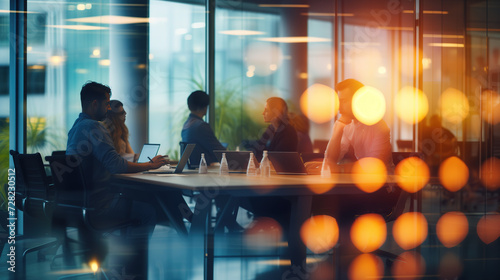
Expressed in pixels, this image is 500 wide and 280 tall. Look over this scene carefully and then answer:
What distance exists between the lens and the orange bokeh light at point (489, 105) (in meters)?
7.50

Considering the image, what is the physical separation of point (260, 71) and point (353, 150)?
12.4ft

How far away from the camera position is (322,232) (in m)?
4.64

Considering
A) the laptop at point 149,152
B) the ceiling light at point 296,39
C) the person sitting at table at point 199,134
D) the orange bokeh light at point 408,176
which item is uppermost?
the ceiling light at point 296,39

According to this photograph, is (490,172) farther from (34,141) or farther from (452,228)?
(34,141)

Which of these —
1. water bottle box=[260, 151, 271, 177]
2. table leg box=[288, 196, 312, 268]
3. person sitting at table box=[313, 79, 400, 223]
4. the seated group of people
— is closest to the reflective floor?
table leg box=[288, 196, 312, 268]

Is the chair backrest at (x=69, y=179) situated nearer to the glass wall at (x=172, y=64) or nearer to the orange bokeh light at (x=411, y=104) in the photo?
the glass wall at (x=172, y=64)

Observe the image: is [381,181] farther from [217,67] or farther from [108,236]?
[217,67]

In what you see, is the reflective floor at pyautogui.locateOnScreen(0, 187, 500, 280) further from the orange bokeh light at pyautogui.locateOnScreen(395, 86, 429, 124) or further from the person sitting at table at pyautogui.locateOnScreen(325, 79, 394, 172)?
the orange bokeh light at pyautogui.locateOnScreen(395, 86, 429, 124)

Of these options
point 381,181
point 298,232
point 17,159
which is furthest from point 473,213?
point 17,159

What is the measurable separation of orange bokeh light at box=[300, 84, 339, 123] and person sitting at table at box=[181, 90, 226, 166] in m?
3.36

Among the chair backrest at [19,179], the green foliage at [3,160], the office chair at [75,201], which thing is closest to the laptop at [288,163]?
the office chair at [75,201]

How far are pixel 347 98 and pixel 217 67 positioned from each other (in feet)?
12.6

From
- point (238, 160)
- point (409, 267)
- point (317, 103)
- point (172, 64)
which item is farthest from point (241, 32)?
point (409, 267)

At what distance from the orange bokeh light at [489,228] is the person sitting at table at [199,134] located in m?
3.19
